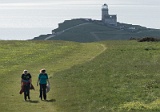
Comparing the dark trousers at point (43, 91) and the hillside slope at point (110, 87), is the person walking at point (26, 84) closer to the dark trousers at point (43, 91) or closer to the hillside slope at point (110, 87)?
the dark trousers at point (43, 91)

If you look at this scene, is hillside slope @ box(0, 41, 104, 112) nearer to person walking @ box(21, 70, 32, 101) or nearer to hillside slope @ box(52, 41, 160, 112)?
person walking @ box(21, 70, 32, 101)

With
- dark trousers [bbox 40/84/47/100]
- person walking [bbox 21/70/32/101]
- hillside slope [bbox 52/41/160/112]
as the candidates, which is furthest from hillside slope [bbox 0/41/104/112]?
hillside slope [bbox 52/41/160/112]

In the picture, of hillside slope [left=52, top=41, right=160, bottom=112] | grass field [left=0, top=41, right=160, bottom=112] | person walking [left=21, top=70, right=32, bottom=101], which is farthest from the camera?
person walking [left=21, top=70, right=32, bottom=101]

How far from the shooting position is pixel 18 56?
69.9 metres

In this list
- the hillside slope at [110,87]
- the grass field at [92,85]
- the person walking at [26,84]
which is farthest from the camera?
the person walking at [26,84]

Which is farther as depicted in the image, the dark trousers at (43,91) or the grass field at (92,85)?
the dark trousers at (43,91)

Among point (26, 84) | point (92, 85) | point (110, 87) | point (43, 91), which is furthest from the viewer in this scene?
point (92, 85)

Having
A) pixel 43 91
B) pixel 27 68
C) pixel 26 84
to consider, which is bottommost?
pixel 43 91

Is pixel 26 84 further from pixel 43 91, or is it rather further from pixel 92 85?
pixel 92 85

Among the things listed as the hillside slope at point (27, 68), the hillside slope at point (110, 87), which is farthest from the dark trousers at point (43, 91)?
the hillside slope at point (110, 87)

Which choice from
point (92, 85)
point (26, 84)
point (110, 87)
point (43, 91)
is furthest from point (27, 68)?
point (43, 91)

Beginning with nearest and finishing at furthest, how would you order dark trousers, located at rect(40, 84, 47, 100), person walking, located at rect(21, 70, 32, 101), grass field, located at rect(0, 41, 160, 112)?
grass field, located at rect(0, 41, 160, 112) → dark trousers, located at rect(40, 84, 47, 100) → person walking, located at rect(21, 70, 32, 101)

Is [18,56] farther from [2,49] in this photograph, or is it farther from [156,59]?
[156,59]

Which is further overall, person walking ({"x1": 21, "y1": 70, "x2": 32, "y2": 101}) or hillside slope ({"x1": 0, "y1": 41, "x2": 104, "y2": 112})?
person walking ({"x1": 21, "y1": 70, "x2": 32, "y2": 101})
